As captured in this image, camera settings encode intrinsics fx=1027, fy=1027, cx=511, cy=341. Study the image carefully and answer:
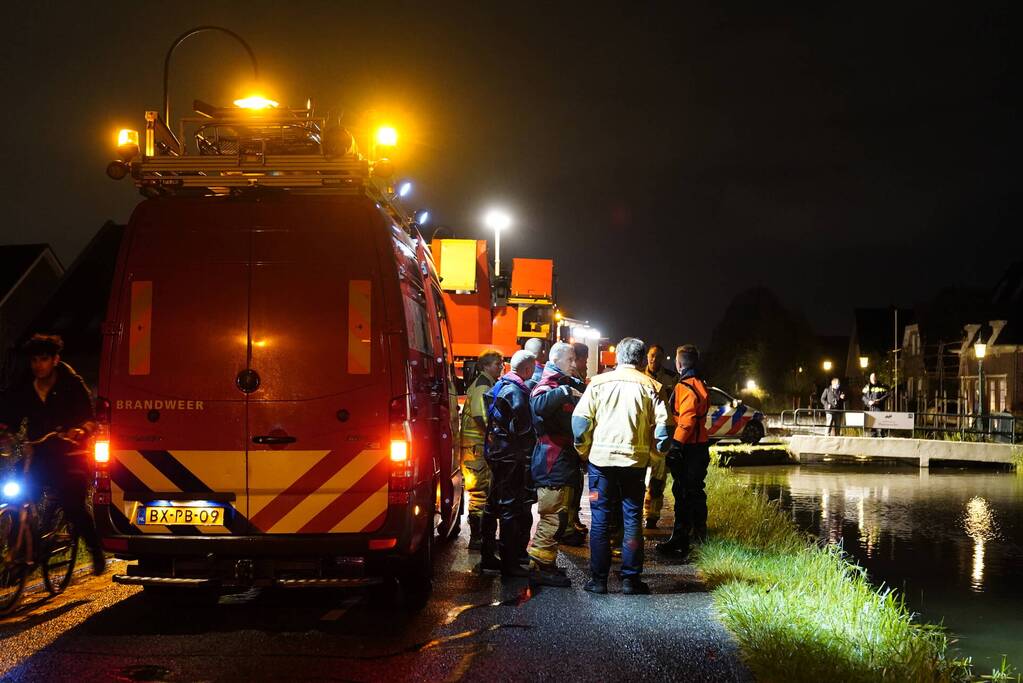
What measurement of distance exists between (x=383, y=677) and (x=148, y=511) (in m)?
1.92

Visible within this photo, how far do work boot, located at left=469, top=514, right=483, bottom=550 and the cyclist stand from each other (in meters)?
3.52

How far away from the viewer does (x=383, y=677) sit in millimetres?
5523

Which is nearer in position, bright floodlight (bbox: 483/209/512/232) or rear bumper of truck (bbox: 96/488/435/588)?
rear bumper of truck (bbox: 96/488/435/588)

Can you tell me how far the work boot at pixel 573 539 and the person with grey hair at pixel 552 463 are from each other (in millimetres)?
2131

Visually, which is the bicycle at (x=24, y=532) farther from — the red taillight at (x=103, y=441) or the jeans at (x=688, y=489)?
the jeans at (x=688, y=489)

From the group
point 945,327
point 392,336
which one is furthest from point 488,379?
point 945,327

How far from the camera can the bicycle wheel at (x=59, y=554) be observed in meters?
7.59

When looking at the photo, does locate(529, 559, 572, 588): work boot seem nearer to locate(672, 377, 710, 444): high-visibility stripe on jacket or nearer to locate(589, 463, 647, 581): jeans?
locate(589, 463, 647, 581): jeans

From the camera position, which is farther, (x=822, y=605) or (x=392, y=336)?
(x=822, y=605)

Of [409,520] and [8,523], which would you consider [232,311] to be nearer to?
[409,520]

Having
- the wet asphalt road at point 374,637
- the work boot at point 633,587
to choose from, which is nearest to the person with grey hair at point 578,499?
the work boot at point 633,587

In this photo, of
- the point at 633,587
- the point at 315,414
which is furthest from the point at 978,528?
the point at 315,414

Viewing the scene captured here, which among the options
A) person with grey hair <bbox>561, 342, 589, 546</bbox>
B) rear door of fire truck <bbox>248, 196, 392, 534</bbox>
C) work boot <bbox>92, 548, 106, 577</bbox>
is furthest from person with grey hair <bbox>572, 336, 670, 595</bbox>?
work boot <bbox>92, 548, 106, 577</bbox>

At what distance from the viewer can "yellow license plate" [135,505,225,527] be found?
631 cm
